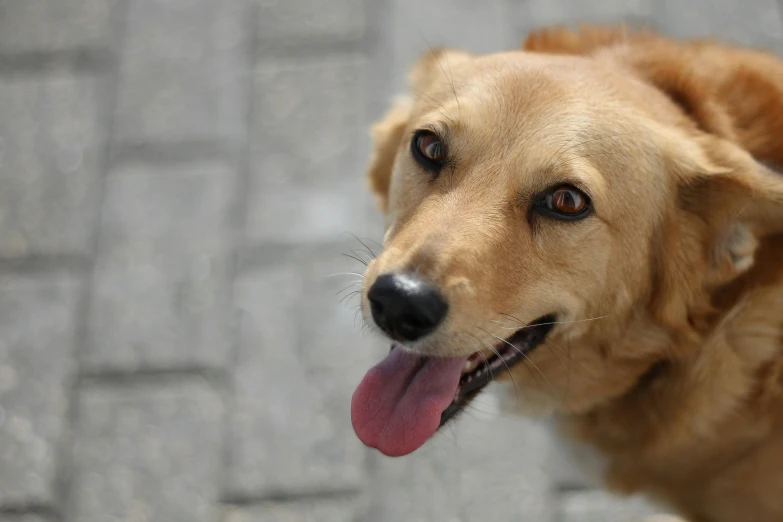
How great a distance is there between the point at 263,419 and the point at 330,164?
52.9 inches

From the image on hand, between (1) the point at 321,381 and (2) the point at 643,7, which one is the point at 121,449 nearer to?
(1) the point at 321,381

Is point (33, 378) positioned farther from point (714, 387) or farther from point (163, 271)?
point (714, 387)

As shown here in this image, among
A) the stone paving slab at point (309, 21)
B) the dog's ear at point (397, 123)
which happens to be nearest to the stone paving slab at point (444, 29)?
the stone paving slab at point (309, 21)

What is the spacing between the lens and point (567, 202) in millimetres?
2059

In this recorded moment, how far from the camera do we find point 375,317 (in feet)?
6.50

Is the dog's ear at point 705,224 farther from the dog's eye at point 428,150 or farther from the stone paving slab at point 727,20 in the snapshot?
the stone paving slab at point 727,20

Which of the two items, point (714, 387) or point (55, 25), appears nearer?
point (714, 387)

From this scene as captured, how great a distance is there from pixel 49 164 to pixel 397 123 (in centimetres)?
221

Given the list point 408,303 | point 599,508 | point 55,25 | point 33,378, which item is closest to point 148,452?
point 33,378

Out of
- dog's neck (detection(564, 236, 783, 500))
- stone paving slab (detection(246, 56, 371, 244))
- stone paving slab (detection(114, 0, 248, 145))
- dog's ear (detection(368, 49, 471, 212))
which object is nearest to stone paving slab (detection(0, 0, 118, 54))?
stone paving slab (detection(114, 0, 248, 145))

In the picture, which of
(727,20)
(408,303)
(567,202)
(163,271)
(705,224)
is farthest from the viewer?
(727,20)

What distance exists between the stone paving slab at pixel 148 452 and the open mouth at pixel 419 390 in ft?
3.69

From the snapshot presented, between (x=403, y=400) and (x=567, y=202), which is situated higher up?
(x=567, y=202)

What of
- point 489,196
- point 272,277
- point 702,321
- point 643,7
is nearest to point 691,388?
point 702,321
